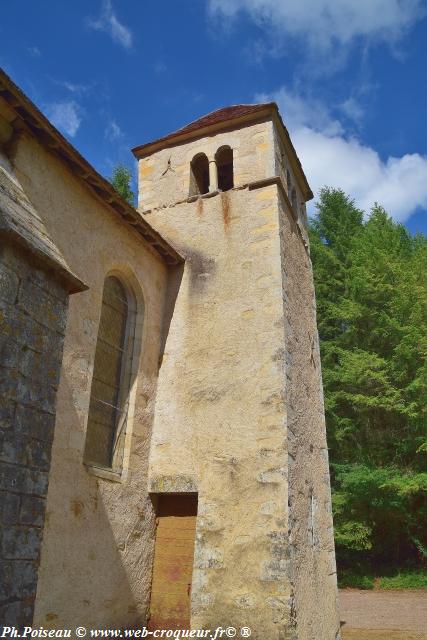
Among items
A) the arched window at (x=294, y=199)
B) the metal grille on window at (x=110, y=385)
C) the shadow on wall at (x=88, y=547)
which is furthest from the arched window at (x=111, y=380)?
the arched window at (x=294, y=199)

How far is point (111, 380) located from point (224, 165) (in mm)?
5467

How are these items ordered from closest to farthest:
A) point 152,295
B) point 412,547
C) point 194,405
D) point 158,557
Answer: point 158,557
point 194,405
point 152,295
point 412,547

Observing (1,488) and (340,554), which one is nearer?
(1,488)

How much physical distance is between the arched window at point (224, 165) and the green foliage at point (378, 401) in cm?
845

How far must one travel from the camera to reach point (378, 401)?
15641mm

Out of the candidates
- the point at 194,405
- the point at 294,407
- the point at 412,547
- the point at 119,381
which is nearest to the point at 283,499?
the point at 294,407

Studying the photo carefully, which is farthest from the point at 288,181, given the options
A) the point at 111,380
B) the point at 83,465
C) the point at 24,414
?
the point at 24,414

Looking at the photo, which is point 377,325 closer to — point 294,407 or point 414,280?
point 414,280

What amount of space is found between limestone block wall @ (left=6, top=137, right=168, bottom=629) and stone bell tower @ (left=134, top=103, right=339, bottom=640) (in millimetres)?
371

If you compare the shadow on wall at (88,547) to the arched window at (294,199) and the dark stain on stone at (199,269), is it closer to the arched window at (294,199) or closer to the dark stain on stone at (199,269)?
the dark stain on stone at (199,269)

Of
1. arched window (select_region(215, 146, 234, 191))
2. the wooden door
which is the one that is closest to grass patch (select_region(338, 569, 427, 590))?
the wooden door

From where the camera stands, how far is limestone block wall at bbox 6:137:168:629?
4828 mm

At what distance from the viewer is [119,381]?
6.53 m

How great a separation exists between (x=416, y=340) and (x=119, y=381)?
12.0 metres
